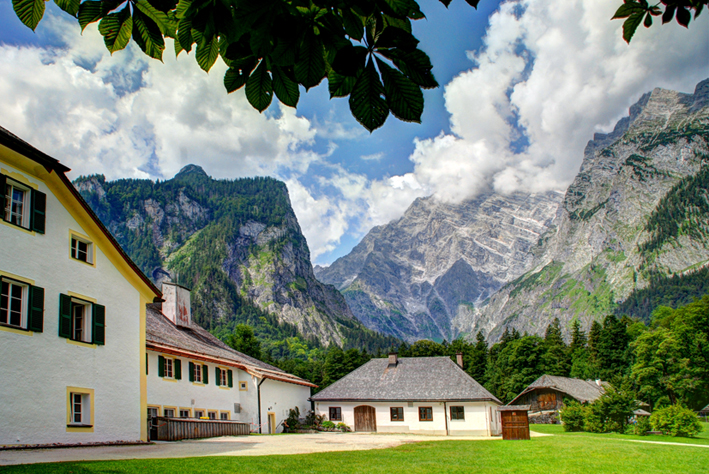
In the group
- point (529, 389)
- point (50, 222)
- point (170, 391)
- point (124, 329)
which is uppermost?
point (50, 222)

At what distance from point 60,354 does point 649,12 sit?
53.3 feet

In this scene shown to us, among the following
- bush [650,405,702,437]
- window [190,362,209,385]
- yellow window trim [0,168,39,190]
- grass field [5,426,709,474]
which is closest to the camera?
grass field [5,426,709,474]

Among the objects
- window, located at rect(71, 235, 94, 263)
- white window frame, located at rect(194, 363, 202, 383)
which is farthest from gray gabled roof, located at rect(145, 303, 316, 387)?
window, located at rect(71, 235, 94, 263)

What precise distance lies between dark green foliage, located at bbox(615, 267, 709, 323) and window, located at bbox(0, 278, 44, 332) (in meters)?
182

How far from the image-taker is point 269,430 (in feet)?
109

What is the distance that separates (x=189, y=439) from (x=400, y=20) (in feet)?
73.8

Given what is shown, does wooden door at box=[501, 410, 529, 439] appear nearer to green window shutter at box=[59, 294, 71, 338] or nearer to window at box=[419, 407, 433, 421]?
window at box=[419, 407, 433, 421]

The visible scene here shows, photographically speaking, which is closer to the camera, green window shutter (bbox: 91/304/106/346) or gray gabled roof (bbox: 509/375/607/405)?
green window shutter (bbox: 91/304/106/346)

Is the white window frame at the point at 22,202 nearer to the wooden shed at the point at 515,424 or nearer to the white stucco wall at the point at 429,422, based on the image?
the wooden shed at the point at 515,424

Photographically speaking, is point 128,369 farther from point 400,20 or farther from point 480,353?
point 480,353

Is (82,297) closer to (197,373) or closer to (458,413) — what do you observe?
(197,373)

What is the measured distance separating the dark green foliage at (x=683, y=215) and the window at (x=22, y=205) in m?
218

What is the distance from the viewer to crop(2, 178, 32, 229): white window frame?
13.4 metres

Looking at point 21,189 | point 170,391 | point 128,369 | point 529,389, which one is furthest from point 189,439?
point 529,389
